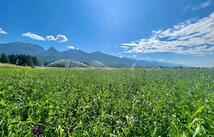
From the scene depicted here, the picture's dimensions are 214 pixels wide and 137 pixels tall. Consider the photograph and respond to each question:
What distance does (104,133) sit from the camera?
3783mm

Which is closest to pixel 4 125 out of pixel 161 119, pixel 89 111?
pixel 161 119

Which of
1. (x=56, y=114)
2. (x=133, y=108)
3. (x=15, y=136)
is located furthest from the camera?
(x=133, y=108)

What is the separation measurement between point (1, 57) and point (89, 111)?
90565mm

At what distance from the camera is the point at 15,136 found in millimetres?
3119

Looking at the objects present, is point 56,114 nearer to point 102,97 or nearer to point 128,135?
point 128,135

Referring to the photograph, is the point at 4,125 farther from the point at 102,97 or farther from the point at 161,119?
the point at 102,97

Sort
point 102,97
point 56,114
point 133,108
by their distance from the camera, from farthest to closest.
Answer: point 102,97
point 133,108
point 56,114

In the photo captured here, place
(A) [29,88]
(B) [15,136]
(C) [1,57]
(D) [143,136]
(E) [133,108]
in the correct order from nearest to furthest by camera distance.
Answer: (B) [15,136], (D) [143,136], (E) [133,108], (A) [29,88], (C) [1,57]

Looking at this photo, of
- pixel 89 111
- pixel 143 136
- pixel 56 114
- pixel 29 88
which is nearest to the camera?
pixel 143 136

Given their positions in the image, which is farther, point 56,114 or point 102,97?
point 102,97

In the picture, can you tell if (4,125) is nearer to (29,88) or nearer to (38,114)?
(38,114)

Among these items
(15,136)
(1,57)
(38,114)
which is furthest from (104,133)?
(1,57)

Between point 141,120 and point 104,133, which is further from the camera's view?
point 141,120

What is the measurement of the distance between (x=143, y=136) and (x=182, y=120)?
0.87m
